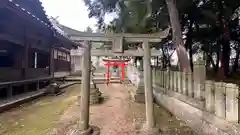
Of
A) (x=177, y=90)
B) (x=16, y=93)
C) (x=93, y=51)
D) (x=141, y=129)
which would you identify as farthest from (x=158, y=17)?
(x=16, y=93)

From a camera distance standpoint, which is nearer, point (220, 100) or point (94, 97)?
point (220, 100)

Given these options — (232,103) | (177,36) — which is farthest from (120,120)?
(232,103)

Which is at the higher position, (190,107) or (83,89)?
(83,89)

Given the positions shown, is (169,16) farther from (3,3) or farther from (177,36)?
(3,3)

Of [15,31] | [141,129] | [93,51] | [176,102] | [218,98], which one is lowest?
[141,129]

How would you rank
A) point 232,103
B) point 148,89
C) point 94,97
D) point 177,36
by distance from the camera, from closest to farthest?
point 232,103
point 148,89
point 177,36
point 94,97

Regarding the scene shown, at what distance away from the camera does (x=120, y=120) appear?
23.7 ft

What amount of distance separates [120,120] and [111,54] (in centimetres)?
216

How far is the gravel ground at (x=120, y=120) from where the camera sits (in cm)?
614

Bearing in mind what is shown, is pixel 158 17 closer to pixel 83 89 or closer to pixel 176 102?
pixel 176 102

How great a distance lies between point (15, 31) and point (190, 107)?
7.75 metres

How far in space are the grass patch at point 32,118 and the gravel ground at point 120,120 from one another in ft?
1.03

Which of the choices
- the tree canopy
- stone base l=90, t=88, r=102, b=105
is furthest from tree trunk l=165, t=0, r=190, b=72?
stone base l=90, t=88, r=102, b=105

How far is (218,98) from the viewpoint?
192 inches
